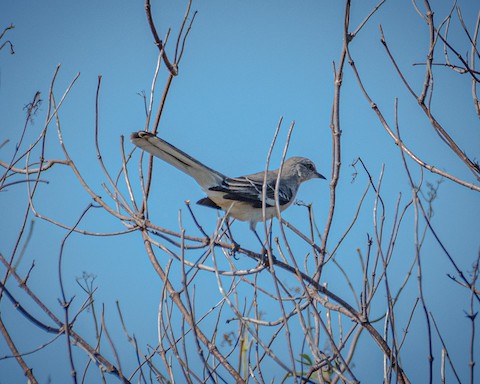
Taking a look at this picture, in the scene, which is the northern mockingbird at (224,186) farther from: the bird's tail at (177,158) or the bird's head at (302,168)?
the bird's head at (302,168)

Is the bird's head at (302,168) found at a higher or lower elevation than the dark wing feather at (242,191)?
higher

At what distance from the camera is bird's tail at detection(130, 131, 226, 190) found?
402 cm

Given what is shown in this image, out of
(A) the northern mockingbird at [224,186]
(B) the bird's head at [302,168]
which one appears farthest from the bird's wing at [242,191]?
(B) the bird's head at [302,168]

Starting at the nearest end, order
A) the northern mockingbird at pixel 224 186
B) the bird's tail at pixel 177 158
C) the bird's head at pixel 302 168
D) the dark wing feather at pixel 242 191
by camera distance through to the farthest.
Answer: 1. the bird's tail at pixel 177 158
2. the northern mockingbird at pixel 224 186
3. the dark wing feather at pixel 242 191
4. the bird's head at pixel 302 168

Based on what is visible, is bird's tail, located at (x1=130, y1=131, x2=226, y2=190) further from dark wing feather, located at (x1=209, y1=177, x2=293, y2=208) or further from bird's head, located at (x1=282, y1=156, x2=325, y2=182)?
bird's head, located at (x1=282, y1=156, x2=325, y2=182)

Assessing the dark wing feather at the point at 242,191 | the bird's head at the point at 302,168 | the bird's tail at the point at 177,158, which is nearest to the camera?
the bird's tail at the point at 177,158

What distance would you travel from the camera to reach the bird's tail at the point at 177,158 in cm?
402

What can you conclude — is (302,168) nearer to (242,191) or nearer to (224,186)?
(242,191)

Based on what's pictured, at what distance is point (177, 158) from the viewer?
454 centimetres

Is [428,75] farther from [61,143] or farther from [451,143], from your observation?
[61,143]

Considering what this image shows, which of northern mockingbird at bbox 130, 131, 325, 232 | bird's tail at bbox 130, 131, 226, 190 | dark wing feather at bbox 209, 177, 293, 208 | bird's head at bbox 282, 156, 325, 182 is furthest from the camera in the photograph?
bird's head at bbox 282, 156, 325, 182

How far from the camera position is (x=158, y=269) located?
12.1ft

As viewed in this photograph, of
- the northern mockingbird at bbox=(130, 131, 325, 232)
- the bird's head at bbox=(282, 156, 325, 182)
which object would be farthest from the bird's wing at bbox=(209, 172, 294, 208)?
the bird's head at bbox=(282, 156, 325, 182)

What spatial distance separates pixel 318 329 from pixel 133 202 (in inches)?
59.2
